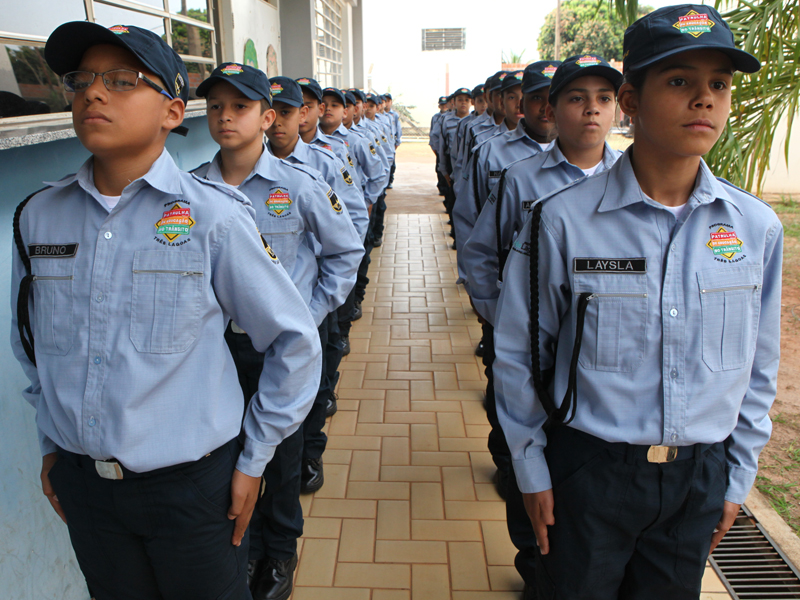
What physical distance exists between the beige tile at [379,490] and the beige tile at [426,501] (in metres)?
0.04

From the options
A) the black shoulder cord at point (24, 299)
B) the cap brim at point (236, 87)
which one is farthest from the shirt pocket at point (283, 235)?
the black shoulder cord at point (24, 299)

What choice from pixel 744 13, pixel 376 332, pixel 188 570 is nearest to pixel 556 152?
pixel 744 13

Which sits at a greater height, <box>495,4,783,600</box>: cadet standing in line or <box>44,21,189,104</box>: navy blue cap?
<box>44,21,189,104</box>: navy blue cap

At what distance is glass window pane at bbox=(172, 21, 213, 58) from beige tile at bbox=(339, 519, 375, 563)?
2910 mm

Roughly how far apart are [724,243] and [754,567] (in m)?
1.70

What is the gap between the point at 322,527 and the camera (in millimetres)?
2701

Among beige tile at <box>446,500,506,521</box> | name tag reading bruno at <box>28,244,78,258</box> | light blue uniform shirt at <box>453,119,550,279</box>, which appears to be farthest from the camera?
light blue uniform shirt at <box>453,119,550,279</box>

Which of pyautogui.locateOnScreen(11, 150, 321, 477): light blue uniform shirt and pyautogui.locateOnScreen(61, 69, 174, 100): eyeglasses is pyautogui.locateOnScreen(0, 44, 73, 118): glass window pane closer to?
pyautogui.locateOnScreen(61, 69, 174, 100): eyeglasses

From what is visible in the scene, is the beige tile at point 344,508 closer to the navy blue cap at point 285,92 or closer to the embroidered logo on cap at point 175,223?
the embroidered logo on cap at point 175,223

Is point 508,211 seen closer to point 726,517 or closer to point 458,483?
point 458,483

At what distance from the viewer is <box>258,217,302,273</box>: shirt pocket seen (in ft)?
7.88

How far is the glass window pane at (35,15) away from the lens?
1.96 m

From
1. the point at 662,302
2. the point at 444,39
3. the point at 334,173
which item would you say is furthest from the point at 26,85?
the point at 444,39

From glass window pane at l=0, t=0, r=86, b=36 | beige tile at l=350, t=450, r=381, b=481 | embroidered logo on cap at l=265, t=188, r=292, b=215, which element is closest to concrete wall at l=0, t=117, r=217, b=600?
glass window pane at l=0, t=0, r=86, b=36
